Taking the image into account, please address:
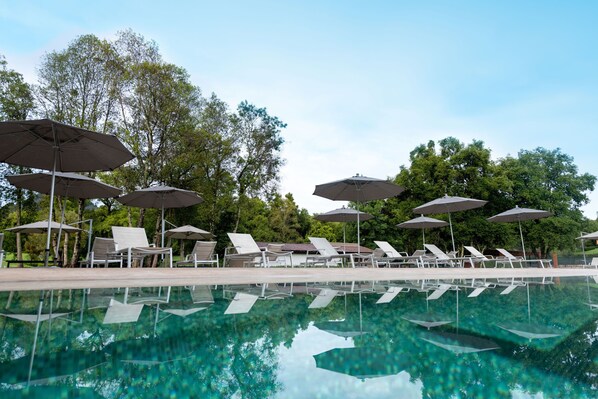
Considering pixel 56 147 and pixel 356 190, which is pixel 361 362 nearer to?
pixel 56 147

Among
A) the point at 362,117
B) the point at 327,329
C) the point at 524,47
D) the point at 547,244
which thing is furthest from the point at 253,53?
the point at 547,244

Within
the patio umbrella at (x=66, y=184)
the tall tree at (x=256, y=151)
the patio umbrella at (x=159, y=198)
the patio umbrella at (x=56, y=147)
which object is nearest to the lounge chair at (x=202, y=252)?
the patio umbrella at (x=159, y=198)

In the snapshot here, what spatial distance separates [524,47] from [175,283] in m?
16.6

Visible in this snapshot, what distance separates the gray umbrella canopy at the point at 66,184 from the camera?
8.99 metres

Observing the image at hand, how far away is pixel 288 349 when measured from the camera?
2.45 meters

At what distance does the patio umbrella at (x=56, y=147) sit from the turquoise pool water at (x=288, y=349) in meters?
3.08

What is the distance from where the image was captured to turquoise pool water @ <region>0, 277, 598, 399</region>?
173cm

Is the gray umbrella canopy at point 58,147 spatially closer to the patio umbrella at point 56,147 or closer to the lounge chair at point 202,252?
the patio umbrella at point 56,147

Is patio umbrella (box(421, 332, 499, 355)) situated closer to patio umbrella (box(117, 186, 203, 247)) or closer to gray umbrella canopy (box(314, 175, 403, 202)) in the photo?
gray umbrella canopy (box(314, 175, 403, 202))

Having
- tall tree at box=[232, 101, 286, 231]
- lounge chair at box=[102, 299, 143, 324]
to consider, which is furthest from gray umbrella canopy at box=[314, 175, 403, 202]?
tall tree at box=[232, 101, 286, 231]

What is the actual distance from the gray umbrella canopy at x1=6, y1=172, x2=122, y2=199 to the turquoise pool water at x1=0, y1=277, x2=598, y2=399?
5.62 meters

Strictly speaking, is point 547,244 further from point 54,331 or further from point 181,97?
point 54,331

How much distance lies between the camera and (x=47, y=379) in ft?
5.73

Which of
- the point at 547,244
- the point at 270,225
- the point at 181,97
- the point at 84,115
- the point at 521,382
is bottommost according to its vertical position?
the point at 521,382
